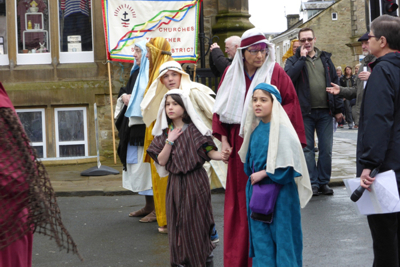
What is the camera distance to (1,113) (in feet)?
8.72

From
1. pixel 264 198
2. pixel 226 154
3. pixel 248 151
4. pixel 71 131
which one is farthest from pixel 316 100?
pixel 71 131

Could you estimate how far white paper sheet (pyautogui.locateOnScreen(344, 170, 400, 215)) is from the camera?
3844 mm

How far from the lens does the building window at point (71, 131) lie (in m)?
12.2

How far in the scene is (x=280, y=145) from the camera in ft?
13.6

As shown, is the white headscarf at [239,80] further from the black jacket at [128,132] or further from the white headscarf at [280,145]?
the black jacket at [128,132]

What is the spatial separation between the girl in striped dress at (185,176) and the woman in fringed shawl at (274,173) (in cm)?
47

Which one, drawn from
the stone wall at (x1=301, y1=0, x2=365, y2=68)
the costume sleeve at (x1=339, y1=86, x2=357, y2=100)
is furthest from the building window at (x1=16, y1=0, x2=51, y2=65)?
the stone wall at (x1=301, y1=0, x2=365, y2=68)

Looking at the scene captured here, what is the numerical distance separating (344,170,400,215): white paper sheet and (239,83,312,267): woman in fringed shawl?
0.44 metres

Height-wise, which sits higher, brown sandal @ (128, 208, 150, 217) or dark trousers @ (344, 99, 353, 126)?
dark trousers @ (344, 99, 353, 126)

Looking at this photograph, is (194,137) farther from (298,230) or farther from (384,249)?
(384,249)

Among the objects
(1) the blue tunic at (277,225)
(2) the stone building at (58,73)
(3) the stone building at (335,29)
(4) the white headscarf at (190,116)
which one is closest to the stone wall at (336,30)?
(3) the stone building at (335,29)

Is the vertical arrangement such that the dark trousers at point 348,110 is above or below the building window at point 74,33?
below

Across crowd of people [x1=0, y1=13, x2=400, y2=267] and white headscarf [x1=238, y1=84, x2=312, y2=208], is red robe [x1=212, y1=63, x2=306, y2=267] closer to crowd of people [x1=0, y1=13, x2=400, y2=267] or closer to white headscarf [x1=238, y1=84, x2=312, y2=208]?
crowd of people [x1=0, y1=13, x2=400, y2=267]

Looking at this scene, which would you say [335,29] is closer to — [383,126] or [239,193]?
[239,193]
